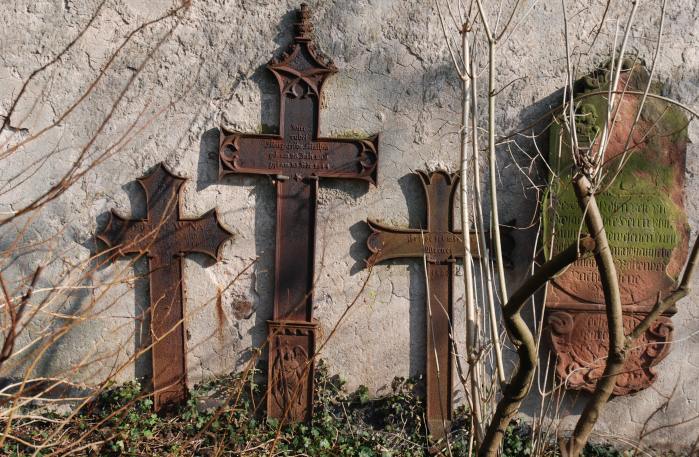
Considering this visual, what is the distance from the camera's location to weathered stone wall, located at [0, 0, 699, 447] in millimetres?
3787

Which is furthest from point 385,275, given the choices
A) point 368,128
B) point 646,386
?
point 646,386

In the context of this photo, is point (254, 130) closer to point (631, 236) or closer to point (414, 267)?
point (414, 267)

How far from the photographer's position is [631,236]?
3682 millimetres

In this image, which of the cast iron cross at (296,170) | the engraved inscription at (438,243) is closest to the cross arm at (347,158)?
the cast iron cross at (296,170)

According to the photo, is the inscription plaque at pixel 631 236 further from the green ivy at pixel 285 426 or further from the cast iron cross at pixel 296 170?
the cast iron cross at pixel 296 170

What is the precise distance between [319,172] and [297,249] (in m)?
0.42

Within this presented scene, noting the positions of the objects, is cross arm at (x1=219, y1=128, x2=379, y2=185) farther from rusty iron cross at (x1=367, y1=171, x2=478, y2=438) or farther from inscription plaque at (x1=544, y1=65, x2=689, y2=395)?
inscription plaque at (x1=544, y1=65, x2=689, y2=395)

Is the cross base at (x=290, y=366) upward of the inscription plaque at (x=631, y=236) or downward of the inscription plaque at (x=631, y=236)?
downward

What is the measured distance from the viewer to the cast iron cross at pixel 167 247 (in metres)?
3.83

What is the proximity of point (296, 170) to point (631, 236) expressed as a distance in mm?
1763

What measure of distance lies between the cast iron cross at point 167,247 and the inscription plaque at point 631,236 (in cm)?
178

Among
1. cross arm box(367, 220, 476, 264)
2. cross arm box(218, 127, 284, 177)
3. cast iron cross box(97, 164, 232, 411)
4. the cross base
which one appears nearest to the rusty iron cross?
cross arm box(367, 220, 476, 264)

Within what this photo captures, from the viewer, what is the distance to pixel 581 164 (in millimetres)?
1953

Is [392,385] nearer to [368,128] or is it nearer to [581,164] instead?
[368,128]
